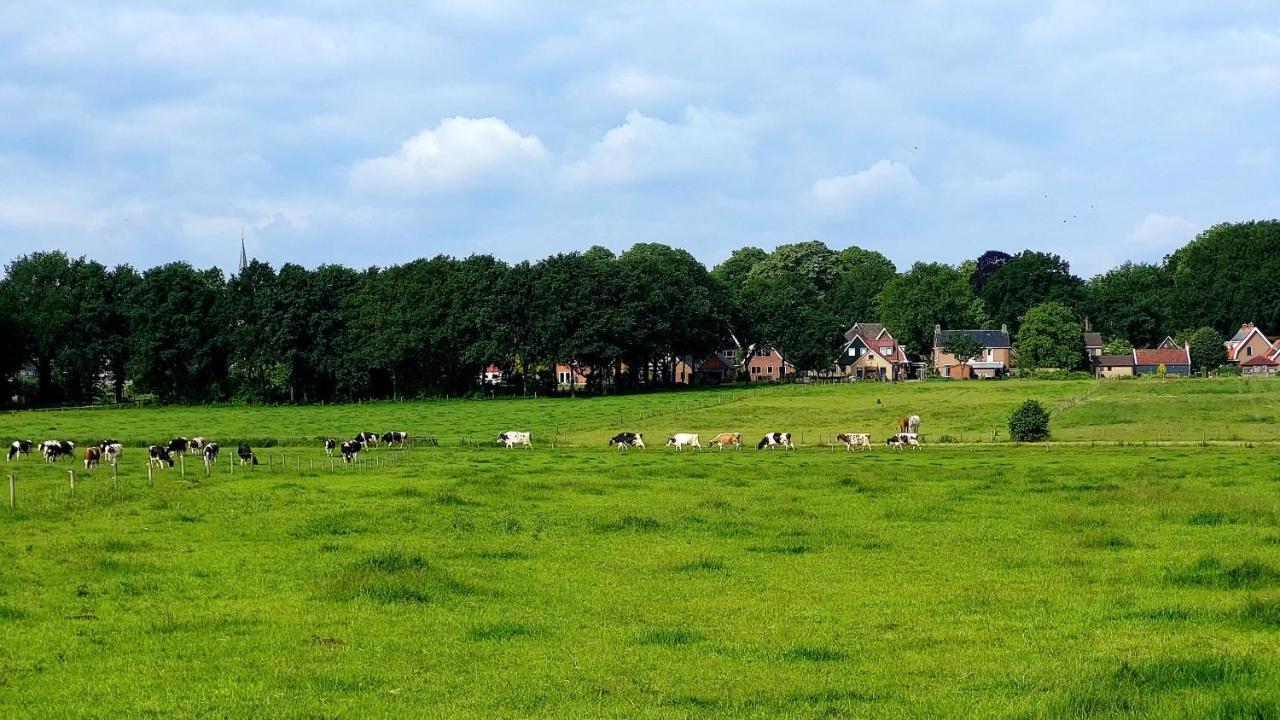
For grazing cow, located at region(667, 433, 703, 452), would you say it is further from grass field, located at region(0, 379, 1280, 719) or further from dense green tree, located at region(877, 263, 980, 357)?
dense green tree, located at region(877, 263, 980, 357)

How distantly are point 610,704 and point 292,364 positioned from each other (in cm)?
10878

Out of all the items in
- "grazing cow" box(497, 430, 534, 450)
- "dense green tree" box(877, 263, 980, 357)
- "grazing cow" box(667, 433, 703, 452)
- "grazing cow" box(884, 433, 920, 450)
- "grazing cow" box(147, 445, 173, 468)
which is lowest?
"grazing cow" box(884, 433, 920, 450)

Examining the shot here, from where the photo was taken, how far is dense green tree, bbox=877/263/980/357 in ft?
550

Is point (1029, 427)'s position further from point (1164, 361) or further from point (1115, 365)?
point (1164, 361)

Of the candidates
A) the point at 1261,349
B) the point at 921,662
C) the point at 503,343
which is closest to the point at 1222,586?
the point at 921,662

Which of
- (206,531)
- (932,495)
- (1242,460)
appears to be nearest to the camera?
(206,531)

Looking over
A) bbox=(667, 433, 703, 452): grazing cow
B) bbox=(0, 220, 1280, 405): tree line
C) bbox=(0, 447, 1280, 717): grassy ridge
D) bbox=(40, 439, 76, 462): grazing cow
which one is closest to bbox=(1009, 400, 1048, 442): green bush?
bbox=(667, 433, 703, 452): grazing cow

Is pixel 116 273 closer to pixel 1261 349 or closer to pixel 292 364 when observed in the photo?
pixel 292 364

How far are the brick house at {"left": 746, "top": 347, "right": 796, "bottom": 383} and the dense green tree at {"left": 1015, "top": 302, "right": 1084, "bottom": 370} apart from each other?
3205 cm

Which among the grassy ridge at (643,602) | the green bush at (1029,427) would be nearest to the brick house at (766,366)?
the green bush at (1029,427)

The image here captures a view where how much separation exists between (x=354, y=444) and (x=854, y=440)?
83.2 ft

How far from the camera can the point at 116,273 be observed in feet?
403

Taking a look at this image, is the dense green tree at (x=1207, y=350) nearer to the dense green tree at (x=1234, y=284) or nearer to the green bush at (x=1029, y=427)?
the dense green tree at (x=1234, y=284)

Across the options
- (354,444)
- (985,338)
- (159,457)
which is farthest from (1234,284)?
(159,457)
